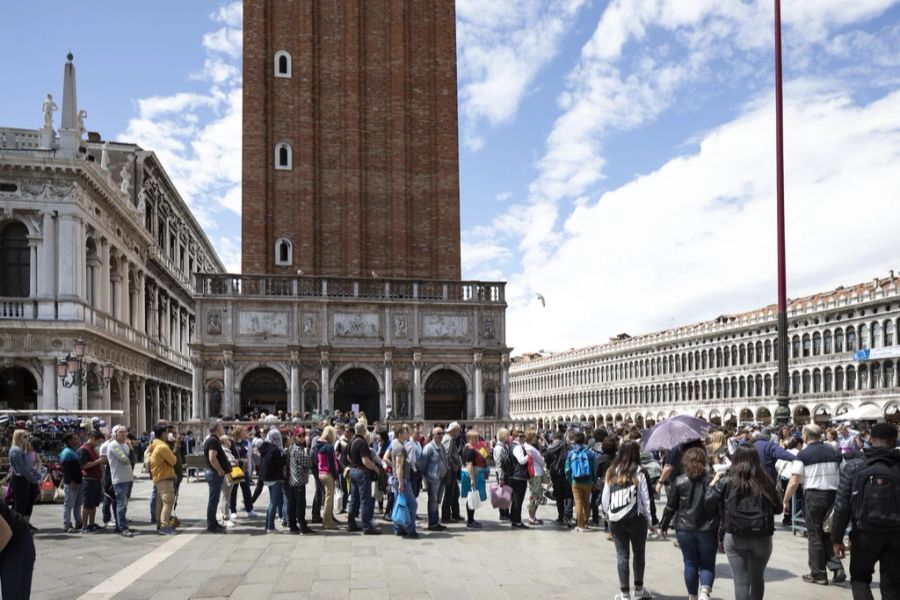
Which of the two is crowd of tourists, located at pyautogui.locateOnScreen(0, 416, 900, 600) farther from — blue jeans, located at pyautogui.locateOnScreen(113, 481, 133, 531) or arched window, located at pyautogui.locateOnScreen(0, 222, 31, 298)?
arched window, located at pyautogui.locateOnScreen(0, 222, 31, 298)

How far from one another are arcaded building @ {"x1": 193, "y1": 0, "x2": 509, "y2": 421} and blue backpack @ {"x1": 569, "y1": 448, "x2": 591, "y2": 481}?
68.7 feet

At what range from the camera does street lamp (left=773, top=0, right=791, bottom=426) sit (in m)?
14.5

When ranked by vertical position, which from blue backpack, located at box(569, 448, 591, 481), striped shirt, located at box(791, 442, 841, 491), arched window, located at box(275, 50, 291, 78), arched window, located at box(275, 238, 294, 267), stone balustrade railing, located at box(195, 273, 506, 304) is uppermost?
arched window, located at box(275, 50, 291, 78)

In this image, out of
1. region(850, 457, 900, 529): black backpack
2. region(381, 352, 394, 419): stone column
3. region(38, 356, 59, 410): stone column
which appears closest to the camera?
region(850, 457, 900, 529): black backpack

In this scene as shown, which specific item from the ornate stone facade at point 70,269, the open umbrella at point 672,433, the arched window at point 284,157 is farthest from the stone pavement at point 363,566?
the arched window at point 284,157

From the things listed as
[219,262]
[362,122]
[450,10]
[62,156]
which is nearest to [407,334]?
[362,122]

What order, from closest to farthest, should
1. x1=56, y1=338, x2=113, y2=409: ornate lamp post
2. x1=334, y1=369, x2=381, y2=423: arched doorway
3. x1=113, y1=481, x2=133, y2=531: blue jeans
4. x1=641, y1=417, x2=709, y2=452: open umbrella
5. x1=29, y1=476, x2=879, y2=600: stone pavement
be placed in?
x1=29, y1=476, x2=879, y2=600: stone pavement
x1=641, y1=417, x2=709, y2=452: open umbrella
x1=113, y1=481, x2=133, y2=531: blue jeans
x1=56, y1=338, x2=113, y2=409: ornate lamp post
x1=334, y1=369, x2=381, y2=423: arched doorway

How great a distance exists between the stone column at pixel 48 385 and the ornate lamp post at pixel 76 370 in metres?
0.21

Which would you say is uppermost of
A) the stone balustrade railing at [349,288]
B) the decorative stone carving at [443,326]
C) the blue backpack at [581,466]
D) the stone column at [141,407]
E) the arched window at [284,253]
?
the arched window at [284,253]

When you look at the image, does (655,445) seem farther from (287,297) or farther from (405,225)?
(405,225)

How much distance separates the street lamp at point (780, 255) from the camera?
14.5 meters

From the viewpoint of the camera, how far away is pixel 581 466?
12.7 m

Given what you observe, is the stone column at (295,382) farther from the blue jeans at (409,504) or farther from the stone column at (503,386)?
the blue jeans at (409,504)

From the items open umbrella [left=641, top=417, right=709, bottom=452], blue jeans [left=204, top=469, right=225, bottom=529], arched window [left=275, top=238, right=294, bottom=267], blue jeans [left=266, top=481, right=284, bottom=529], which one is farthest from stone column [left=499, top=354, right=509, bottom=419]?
open umbrella [left=641, top=417, right=709, bottom=452]
